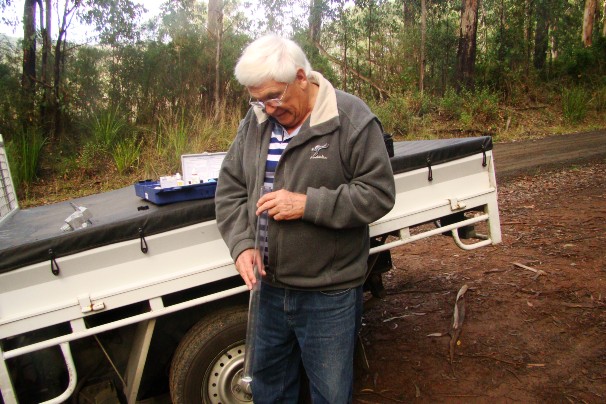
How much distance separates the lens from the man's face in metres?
2.08

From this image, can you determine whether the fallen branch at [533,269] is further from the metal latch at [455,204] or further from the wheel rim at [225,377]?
the wheel rim at [225,377]

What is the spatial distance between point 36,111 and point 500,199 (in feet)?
28.6

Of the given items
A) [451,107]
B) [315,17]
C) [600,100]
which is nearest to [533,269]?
[451,107]

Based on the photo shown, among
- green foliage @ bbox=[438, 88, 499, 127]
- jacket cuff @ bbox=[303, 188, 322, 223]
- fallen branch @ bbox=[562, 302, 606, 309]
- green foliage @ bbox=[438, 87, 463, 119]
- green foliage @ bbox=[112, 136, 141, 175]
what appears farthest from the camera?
green foliage @ bbox=[438, 87, 463, 119]

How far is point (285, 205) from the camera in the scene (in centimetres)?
204

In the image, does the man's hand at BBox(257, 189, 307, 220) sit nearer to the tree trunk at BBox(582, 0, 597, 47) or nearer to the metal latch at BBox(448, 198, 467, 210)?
the metal latch at BBox(448, 198, 467, 210)

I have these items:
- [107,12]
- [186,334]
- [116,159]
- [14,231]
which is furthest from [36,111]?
[186,334]

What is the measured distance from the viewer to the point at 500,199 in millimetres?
7703

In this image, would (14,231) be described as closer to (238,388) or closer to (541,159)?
(238,388)

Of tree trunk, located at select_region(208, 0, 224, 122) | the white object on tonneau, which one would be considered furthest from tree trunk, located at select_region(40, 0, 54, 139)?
the white object on tonneau

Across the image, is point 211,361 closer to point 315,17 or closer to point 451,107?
point 451,107

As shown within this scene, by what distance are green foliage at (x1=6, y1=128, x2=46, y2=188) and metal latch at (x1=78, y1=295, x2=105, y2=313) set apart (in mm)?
8016

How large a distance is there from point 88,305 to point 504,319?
118 inches

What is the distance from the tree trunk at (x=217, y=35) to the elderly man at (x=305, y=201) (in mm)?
9553
